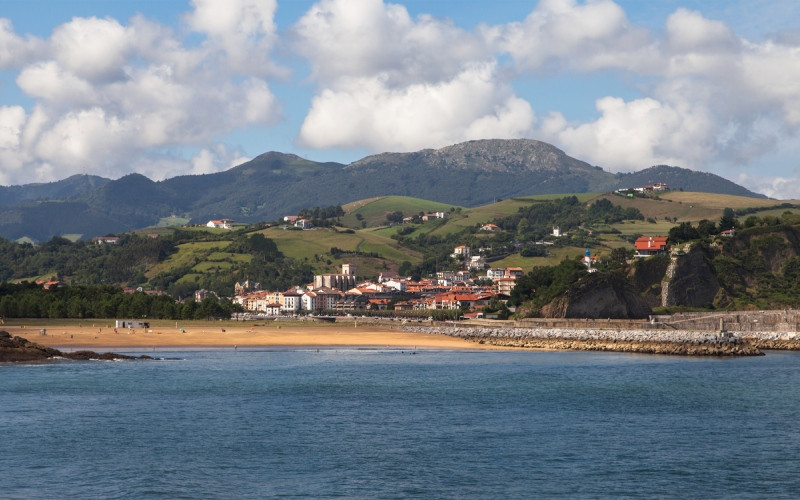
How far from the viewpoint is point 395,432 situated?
131ft

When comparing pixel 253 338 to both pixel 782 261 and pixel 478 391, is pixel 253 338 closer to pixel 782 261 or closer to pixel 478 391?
pixel 478 391

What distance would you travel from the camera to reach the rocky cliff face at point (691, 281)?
408ft

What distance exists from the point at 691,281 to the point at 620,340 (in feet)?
110

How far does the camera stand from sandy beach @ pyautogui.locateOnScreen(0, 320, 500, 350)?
89.9m

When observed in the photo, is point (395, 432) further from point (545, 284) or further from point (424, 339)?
point (545, 284)

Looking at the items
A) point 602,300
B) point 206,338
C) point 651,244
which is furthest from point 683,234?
point 206,338

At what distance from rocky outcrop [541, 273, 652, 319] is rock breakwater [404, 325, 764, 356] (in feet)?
42.7

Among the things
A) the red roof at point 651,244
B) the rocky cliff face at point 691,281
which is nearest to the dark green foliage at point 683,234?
the red roof at point 651,244

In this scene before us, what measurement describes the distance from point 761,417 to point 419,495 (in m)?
23.6

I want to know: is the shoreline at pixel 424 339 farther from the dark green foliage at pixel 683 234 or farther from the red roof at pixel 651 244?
the red roof at pixel 651 244

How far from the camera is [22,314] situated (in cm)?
12631

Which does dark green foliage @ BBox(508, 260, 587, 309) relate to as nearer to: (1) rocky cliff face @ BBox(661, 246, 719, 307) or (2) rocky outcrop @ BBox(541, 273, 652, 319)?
(2) rocky outcrop @ BBox(541, 273, 652, 319)

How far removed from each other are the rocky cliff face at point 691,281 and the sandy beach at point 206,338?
118ft

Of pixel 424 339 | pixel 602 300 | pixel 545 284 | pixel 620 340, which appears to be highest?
pixel 545 284
